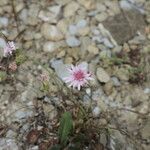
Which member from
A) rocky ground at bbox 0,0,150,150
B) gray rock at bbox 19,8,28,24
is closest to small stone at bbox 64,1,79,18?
rocky ground at bbox 0,0,150,150

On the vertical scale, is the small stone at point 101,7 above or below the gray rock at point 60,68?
above

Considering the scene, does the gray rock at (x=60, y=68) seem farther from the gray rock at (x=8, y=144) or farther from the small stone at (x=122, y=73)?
the gray rock at (x=8, y=144)

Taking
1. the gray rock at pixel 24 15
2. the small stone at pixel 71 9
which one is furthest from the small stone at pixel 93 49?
the gray rock at pixel 24 15

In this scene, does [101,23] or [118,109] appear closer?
[118,109]

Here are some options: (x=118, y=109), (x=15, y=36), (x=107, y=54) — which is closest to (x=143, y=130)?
(x=118, y=109)

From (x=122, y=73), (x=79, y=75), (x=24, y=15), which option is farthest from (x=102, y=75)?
(x=24, y=15)

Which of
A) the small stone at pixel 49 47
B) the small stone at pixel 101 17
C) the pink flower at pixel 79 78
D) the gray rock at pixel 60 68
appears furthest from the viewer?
the small stone at pixel 101 17

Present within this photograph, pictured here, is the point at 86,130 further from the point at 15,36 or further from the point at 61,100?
the point at 15,36

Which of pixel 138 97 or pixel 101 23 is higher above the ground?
pixel 101 23
